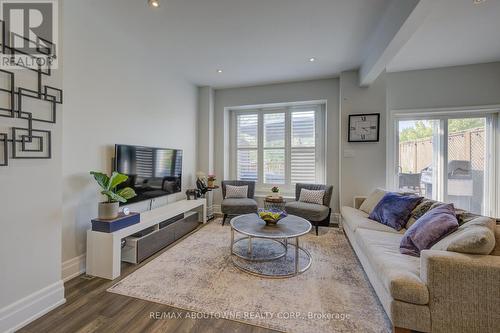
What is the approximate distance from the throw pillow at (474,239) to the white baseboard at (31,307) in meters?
3.06

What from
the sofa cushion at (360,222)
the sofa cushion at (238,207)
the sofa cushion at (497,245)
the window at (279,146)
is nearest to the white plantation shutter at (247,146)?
the window at (279,146)

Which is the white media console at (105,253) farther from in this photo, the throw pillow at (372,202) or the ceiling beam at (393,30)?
the ceiling beam at (393,30)

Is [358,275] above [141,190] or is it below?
below

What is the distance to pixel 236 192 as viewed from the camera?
14.6ft

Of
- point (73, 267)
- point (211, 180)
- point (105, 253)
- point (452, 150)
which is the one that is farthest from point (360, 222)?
point (73, 267)

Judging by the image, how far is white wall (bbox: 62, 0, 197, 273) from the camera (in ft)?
7.42

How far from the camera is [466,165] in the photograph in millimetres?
3854

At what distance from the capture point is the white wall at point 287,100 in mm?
4344

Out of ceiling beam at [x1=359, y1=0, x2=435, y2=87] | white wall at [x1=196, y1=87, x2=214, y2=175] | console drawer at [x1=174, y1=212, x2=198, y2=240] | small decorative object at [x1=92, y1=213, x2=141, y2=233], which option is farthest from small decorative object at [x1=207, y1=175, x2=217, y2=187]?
ceiling beam at [x1=359, y1=0, x2=435, y2=87]

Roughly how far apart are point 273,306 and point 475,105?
4.55m

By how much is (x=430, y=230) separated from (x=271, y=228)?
1471 millimetres

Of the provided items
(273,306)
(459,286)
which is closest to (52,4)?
(273,306)

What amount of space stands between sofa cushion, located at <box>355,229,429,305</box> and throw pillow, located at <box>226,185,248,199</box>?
7.96ft

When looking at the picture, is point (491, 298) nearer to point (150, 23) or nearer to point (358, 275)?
point (358, 275)
